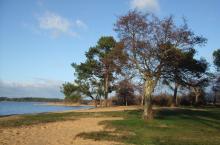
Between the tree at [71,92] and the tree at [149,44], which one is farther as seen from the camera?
the tree at [71,92]

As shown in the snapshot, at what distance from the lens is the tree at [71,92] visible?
2633 inches

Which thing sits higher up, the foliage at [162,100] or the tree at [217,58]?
the tree at [217,58]

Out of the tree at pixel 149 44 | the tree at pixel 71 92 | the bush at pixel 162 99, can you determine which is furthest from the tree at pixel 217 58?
the tree at pixel 149 44

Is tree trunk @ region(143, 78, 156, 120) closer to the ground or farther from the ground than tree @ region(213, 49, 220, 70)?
closer to the ground

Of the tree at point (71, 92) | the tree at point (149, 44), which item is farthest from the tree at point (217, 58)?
the tree at point (149, 44)

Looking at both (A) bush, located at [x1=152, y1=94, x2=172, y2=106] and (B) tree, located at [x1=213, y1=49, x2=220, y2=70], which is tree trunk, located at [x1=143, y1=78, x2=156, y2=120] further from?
(B) tree, located at [x1=213, y1=49, x2=220, y2=70]

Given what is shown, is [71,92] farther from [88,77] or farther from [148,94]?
[148,94]

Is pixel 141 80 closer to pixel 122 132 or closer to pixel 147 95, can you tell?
pixel 147 95

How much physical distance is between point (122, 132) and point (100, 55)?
40.6m

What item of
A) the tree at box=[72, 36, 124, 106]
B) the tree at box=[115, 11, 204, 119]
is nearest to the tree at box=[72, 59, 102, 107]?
the tree at box=[72, 36, 124, 106]

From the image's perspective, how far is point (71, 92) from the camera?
222 ft

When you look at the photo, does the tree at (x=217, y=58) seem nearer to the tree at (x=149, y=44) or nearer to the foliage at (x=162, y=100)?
the foliage at (x=162, y=100)

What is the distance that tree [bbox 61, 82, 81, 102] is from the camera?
6688 centimetres

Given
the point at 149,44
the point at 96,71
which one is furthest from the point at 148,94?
the point at 96,71
